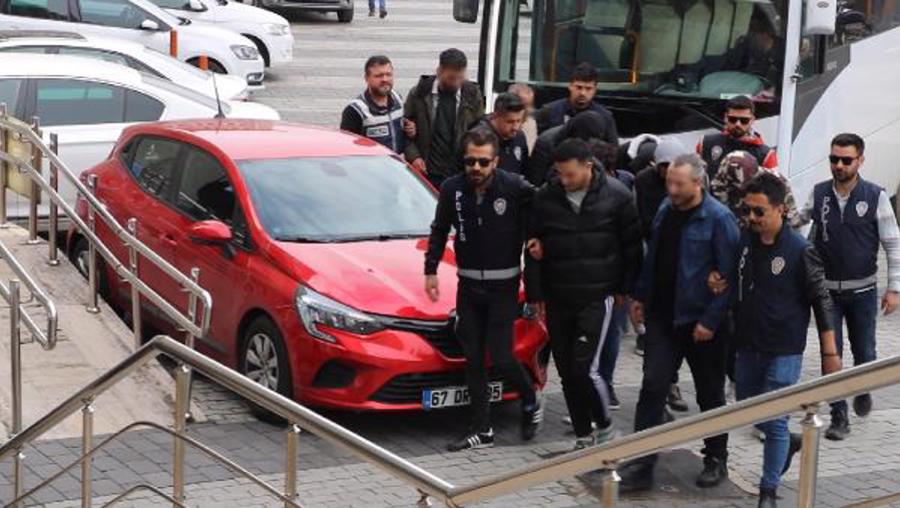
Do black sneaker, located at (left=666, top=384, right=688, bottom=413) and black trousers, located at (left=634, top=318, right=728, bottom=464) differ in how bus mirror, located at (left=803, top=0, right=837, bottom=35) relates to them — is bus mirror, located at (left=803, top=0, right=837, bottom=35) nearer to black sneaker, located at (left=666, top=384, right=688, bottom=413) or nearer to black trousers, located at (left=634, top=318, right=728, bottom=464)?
black sneaker, located at (left=666, top=384, right=688, bottom=413)

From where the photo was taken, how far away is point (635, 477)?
14.8 ft

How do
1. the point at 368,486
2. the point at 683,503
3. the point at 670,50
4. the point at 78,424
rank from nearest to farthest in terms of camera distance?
the point at 683,503 → the point at 368,486 → the point at 78,424 → the point at 670,50

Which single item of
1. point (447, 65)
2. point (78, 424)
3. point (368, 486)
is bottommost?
point (78, 424)

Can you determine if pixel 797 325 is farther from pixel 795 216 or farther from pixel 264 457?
pixel 264 457

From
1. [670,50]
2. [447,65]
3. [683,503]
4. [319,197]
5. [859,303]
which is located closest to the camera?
[683,503]

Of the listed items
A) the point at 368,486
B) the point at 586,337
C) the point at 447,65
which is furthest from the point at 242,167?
the point at 368,486

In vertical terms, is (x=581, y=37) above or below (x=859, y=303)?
above

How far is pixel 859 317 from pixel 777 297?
1.93 m

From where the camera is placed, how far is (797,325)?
25.8ft

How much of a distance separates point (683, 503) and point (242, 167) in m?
6.17

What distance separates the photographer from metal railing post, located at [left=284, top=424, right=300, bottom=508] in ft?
17.8

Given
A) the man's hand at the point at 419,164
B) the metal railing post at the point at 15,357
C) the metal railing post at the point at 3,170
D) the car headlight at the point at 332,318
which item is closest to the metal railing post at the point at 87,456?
the metal railing post at the point at 15,357

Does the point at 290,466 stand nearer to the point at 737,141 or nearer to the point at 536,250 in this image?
the point at 536,250

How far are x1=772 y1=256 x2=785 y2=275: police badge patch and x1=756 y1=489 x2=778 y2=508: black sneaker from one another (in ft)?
10.8
